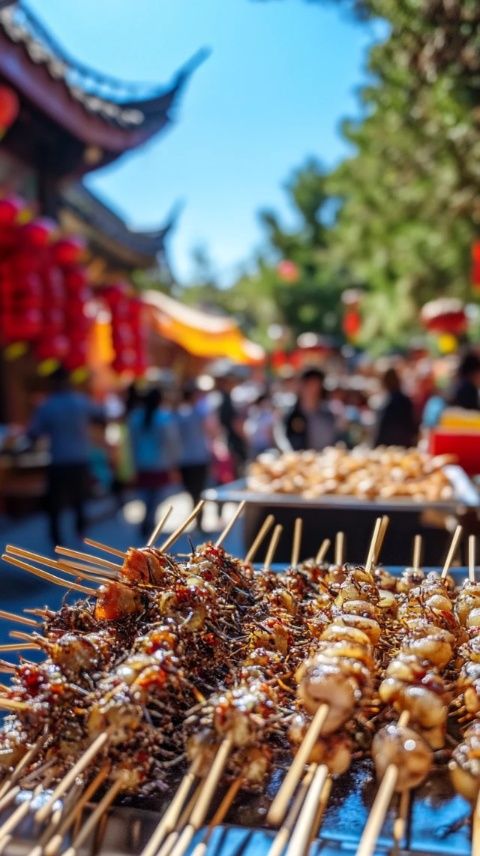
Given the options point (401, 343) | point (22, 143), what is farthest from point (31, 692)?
point (401, 343)

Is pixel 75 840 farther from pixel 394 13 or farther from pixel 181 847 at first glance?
pixel 394 13

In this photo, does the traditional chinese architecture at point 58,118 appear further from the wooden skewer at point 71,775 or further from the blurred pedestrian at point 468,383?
the wooden skewer at point 71,775

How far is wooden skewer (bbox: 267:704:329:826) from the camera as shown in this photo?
129 centimetres

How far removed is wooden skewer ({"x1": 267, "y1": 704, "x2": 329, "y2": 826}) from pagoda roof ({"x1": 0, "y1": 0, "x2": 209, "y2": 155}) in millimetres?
7270

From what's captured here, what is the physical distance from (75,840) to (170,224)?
1390 centimetres

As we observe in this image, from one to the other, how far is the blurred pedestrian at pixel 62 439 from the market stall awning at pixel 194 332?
25.3 ft

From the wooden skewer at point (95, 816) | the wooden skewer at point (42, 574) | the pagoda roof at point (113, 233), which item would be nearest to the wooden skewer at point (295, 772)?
the wooden skewer at point (95, 816)

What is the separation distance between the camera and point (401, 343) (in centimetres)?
4459

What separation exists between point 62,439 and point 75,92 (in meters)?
4.23

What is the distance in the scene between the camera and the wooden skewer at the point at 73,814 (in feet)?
4.40

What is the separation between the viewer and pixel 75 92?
348 inches

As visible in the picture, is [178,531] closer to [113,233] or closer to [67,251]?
[67,251]

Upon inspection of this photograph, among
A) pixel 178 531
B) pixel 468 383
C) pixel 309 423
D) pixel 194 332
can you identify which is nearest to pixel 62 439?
pixel 309 423

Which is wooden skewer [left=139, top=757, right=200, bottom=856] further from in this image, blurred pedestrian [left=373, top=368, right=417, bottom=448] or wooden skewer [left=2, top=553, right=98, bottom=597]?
blurred pedestrian [left=373, top=368, right=417, bottom=448]
